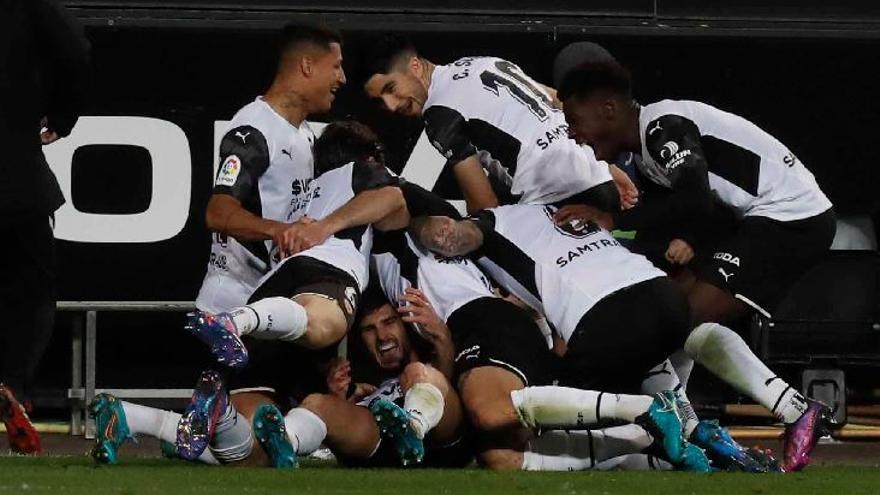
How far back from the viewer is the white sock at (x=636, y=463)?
8469 mm

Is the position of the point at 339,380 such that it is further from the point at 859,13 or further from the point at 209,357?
the point at 859,13

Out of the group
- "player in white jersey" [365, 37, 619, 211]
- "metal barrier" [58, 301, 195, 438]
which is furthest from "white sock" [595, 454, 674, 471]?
"metal barrier" [58, 301, 195, 438]

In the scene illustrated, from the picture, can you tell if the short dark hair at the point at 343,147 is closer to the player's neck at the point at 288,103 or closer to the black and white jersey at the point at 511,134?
the player's neck at the point at 288,103

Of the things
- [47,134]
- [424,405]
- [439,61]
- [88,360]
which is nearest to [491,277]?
[424,405]

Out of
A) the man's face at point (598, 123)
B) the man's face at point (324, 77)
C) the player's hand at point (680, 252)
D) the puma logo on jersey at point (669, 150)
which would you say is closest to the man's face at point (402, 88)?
the man's face at point (324, 77)

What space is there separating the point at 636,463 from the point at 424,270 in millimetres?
1041

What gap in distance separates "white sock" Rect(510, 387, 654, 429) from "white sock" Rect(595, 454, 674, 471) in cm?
51

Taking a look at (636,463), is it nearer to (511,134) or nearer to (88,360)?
(511,134)

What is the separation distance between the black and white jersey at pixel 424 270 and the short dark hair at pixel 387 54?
0.72 m

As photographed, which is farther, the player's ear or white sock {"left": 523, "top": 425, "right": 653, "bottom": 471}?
the player's ear

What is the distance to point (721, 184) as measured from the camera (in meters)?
8.81

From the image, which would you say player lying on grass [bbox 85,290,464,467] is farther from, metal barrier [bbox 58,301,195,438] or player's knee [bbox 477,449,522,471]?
metal barrier [bbox 58,301,195,438]

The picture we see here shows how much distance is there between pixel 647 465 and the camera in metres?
8.50

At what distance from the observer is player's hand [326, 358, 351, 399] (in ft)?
27.8
